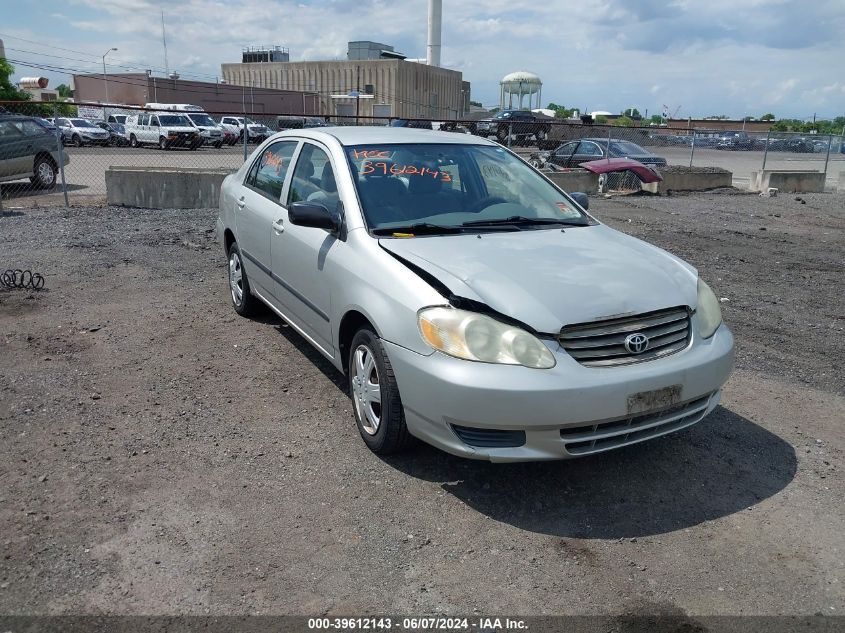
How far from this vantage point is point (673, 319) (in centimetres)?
365

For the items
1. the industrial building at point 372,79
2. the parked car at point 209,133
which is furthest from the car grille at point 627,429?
the industrial building at point 372,79

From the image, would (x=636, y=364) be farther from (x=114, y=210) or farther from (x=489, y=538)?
(x=114, y=210)

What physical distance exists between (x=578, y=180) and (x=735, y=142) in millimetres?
24724

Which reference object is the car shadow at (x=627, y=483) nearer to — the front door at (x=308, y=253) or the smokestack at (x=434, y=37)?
the front door at (x=308, y=253)

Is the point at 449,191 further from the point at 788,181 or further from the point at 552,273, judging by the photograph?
the point at 788,181

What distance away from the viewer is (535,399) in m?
3.21

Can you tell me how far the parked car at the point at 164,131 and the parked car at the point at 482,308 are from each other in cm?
3132

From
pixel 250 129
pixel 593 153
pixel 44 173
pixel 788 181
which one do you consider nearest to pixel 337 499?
pixel 44 173

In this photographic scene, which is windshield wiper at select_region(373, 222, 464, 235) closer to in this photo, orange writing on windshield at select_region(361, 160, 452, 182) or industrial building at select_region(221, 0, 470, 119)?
orange writing on windshield at select_region(361, 160, 452, 182)

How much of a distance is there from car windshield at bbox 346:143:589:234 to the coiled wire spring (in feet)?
14.1

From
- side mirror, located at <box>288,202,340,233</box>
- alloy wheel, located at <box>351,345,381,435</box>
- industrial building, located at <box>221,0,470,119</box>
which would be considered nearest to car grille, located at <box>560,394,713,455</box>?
alloy wheel, located at <box>351,345,381,435</box>

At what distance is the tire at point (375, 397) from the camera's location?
3.68 m

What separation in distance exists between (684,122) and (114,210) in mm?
67587

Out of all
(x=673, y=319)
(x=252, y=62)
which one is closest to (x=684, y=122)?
(x=252, y=62)
